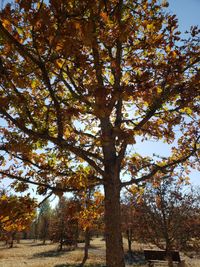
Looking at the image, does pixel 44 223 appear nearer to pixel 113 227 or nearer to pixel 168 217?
pixel 168 217

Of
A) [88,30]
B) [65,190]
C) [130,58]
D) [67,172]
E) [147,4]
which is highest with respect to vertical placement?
[147,4]

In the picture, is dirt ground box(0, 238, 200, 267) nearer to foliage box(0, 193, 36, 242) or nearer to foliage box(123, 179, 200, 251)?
foliage box(123, 179, 200, 251)

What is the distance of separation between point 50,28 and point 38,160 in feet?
9.39

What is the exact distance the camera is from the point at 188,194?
1357 cm

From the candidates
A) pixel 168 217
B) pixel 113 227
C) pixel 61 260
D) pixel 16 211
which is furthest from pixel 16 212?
pixel 61 260

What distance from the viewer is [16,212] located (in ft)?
13.1

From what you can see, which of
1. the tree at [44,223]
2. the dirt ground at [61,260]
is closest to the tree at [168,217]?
the dirt ground at [61,260]

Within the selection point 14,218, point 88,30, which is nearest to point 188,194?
point 14,218

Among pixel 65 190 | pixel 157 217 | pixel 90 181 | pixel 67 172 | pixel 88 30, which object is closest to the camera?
pixel 88 30

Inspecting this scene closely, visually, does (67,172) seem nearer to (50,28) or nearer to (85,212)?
(85,212)

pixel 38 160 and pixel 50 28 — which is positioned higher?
pixel 50 28

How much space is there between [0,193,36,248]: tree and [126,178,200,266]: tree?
8.58 metres

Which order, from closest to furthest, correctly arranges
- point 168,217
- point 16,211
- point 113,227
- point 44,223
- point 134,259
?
1. point 16,211
2. point 113,227
3. point 168,217
4. point 134,259
5. point 44,223

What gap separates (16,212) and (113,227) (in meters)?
1.59
